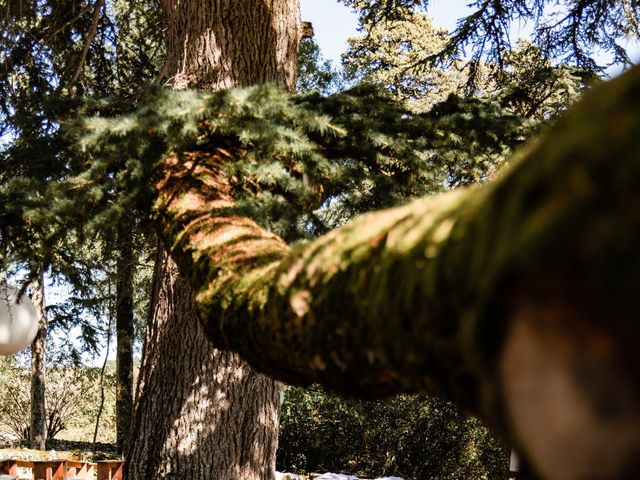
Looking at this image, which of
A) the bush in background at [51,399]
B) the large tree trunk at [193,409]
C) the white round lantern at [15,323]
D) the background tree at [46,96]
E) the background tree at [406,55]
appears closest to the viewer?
the background tree at [46,96]

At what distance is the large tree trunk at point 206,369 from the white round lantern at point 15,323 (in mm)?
1841

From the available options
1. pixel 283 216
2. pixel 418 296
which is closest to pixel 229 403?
pixel 283 216

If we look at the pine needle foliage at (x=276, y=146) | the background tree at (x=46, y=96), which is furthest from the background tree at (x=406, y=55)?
the pine needle foliage at (x=276, y=146)

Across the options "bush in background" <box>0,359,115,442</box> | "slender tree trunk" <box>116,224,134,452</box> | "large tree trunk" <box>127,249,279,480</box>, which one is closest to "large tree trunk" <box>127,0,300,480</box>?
"large tree trunk" <box>127,249,279,480</box>

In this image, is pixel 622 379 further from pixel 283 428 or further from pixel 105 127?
pixel 283 428

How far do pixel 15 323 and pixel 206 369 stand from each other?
238cm

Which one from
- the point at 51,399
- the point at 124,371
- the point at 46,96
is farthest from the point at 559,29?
Result: the point at 51,399

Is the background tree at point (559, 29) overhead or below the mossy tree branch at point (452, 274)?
overhead

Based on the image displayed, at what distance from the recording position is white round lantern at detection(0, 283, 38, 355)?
589cm

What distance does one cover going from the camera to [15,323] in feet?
19.5

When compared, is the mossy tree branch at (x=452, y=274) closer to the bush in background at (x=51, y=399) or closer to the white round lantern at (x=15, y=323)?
the white round lantern at (x=15, y=323)

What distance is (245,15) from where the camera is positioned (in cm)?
463

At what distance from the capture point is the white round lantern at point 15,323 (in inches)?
232

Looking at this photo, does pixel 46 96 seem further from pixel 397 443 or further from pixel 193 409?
pixel 397 443
